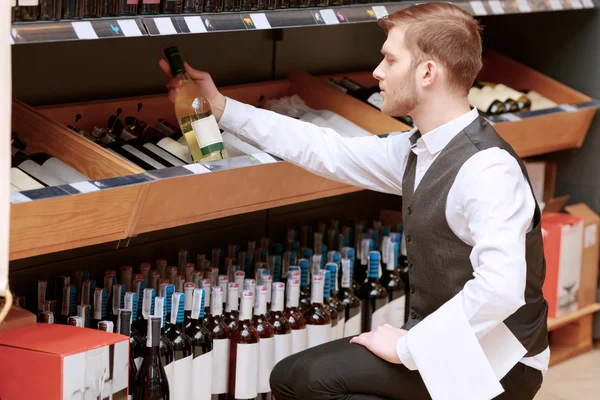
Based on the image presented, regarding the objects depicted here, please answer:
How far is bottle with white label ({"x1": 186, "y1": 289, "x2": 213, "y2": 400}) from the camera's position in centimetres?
286

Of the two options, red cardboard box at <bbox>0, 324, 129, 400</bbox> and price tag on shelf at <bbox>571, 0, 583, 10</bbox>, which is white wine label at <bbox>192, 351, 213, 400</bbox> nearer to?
red cardboard box at <bbox>0, 324, 129, 400</bbox>

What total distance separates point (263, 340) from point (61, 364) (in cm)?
94

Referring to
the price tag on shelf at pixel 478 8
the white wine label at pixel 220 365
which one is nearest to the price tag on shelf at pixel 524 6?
the price tag on shelf at pixel 478 8

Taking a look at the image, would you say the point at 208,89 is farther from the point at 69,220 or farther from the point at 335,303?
the point at 335,303

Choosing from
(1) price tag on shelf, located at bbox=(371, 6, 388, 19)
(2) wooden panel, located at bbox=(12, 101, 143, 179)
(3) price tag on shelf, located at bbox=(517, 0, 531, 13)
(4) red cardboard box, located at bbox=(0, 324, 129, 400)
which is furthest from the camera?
(3) price tag on shelf, located at bbox=(517, 0, 531, 13)

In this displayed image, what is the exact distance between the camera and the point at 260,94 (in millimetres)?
3588

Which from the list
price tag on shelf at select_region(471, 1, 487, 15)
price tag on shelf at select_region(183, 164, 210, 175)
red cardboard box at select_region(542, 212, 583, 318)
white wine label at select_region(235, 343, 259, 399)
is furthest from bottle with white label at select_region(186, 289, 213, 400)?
red cardboard box at select_region(542, 212, 583, 318)

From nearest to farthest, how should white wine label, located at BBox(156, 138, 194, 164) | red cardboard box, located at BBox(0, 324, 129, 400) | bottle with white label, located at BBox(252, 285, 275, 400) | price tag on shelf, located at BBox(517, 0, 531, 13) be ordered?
red cardboard box, located at BBox(0, 324, 129, 400) → white wine label, located at BBox(156, 138, 194, 164) → bottle with white label, located at BBox(252, 285, 275, 400) → price tag on shelf, located at BBox(517, 0, 531, 13)

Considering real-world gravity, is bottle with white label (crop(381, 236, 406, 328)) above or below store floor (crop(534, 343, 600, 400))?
above

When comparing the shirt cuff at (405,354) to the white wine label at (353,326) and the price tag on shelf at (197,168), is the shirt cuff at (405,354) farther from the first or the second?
the white wine label at (353,326)

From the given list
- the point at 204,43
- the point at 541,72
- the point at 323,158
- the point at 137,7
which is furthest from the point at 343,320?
the point at 541,72

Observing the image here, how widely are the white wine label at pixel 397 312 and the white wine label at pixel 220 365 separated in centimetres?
78

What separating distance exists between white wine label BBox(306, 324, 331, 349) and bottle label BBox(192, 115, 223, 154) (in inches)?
31.3

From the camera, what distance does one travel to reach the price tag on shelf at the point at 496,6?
360 cm
